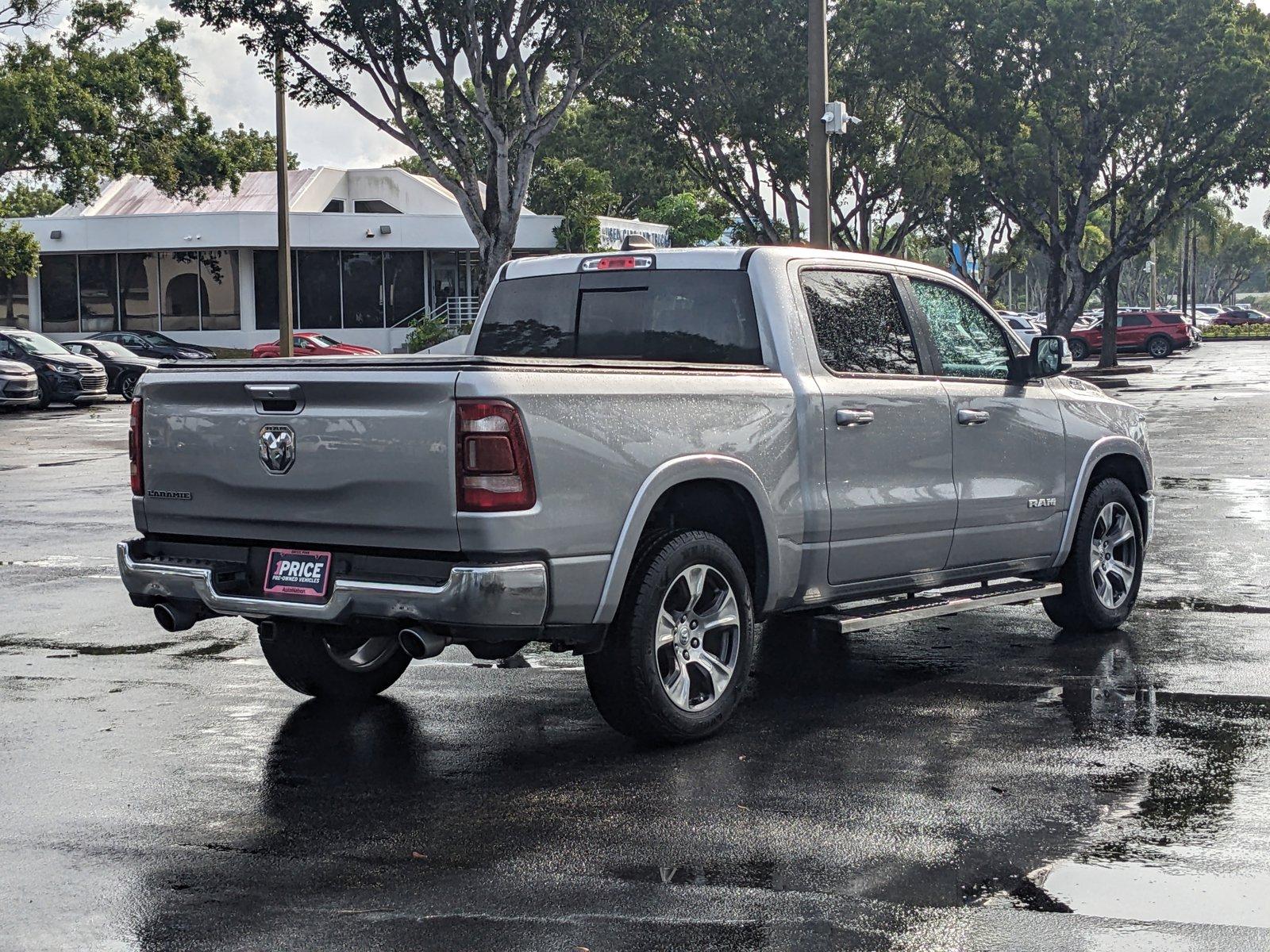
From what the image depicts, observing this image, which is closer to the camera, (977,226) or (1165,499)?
(1165,499)

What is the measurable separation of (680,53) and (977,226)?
17889 millimetres

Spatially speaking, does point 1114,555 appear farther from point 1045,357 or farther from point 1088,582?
point 1045,357

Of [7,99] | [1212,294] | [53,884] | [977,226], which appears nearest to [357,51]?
[7,99]

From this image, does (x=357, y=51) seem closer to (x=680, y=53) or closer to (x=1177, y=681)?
(x=680, y=53)

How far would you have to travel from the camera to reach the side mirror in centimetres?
816

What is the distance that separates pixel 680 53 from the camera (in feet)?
131

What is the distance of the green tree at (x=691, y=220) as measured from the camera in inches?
2498

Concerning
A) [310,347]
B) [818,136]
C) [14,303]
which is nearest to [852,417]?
[818,136]

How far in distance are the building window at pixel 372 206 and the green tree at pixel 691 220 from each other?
10733 millimetres

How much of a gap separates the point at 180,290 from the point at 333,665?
49.5m

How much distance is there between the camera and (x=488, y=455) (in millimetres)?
5559

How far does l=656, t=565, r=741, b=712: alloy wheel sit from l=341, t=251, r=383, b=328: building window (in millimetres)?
49656

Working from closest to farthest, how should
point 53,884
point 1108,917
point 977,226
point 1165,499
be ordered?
point 1108,917 < point 53,884 < point 1165,499 < point 977,226

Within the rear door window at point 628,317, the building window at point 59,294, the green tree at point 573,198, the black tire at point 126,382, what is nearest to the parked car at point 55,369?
the black tire at point 126,382
